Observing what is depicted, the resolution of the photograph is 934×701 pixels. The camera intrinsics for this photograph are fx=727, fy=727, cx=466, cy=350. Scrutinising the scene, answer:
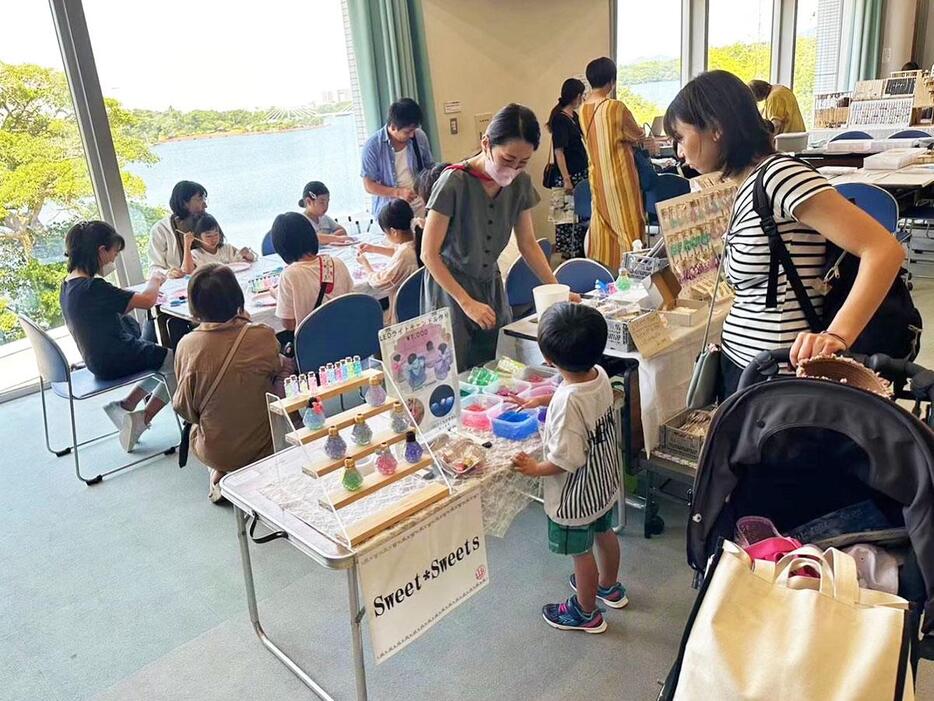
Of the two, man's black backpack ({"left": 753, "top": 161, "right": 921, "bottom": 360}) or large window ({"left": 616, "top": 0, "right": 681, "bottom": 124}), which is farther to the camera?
large window ({"left": 616, "top": 0, "right": 681, "bottom": 124})

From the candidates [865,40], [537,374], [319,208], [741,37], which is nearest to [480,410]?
[537,374]

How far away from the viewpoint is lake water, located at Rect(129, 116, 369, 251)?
4547 mm

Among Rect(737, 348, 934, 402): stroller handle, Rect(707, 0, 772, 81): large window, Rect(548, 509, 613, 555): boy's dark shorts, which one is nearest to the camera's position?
Rect(737, 348, 934, 402): stroller handle

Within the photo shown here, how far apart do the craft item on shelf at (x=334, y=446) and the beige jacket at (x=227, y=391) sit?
0.97 metres

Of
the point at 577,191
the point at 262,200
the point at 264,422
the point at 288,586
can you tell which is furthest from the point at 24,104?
the point at 577,191

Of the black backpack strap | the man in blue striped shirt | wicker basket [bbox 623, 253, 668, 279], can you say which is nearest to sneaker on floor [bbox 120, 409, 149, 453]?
the man in blue striped shirt

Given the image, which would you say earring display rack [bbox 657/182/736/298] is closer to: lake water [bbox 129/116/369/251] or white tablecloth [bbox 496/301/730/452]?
white tablecloth [bbox 496/301/730/452]

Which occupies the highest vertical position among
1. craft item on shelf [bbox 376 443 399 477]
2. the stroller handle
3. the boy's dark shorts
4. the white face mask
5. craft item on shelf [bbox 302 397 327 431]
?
the white face mask

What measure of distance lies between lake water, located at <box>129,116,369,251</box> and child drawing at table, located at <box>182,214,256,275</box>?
3.18 ft

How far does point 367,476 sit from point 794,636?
0.88 meters

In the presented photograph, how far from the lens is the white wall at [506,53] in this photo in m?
5.58

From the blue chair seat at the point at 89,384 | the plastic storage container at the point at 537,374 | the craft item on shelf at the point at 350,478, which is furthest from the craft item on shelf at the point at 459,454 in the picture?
the blue chair seat at the point at 89,384

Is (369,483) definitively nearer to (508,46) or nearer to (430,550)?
(430,550)

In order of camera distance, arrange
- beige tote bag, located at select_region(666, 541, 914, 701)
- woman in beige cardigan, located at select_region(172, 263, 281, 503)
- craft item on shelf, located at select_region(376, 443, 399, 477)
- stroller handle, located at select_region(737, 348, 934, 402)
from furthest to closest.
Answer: woman in beige cardigan, located at select_region(172, 263, 281, 503) → craft item on shelf, located at select_region(376, 443, 399, 477) → stroller handle, located at select_region(737, 348, 934, 402) → beige tote bag, located at select_region(666, 541, 914, 701)
